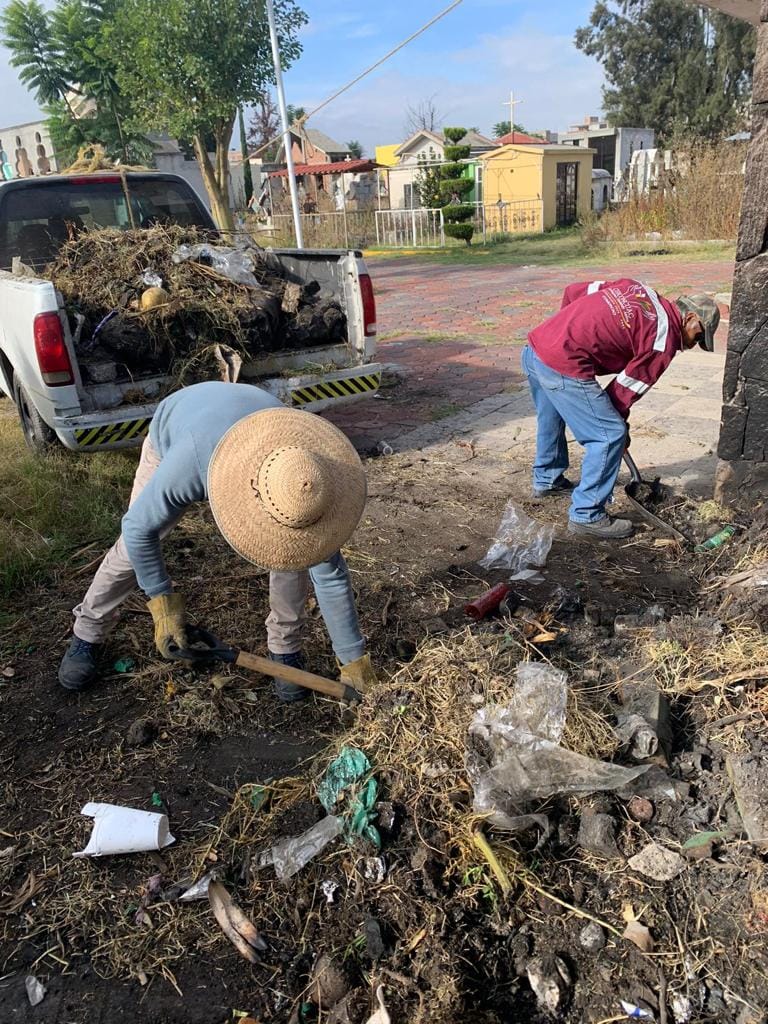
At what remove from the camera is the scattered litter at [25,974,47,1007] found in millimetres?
2049

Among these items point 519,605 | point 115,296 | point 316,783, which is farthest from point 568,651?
point 115,296

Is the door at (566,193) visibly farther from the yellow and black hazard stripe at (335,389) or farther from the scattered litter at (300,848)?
the scattered litter at (300,848)

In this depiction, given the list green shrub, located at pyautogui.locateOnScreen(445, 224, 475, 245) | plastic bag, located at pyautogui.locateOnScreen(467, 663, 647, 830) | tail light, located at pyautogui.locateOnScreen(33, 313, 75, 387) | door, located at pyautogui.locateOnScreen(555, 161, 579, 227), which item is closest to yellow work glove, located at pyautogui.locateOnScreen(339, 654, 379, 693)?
plastic bag, located at pyautogui.locateOnScreen(467, 663, 647, 830)

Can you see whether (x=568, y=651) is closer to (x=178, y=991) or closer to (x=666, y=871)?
(x=666, y=871)

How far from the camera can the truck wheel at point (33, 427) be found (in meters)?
5.45

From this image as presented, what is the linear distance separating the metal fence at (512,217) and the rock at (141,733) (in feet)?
85.0

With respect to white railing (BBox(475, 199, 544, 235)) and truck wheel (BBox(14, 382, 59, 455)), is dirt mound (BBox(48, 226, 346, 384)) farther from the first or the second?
white railing (BBox(475, 199, 544, 235))

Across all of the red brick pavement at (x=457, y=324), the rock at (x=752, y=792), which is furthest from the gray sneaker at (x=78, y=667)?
the red brick pavement at (x=457, y=324)

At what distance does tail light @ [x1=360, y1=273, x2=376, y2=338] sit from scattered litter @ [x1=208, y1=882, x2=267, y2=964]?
14.0 ft

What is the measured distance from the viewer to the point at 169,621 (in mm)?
2926

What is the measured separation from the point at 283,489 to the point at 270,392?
10.6 feet

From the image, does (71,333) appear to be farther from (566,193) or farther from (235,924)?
(566,193)

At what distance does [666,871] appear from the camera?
2.14 metres

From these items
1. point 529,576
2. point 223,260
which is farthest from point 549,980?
point 223,260
